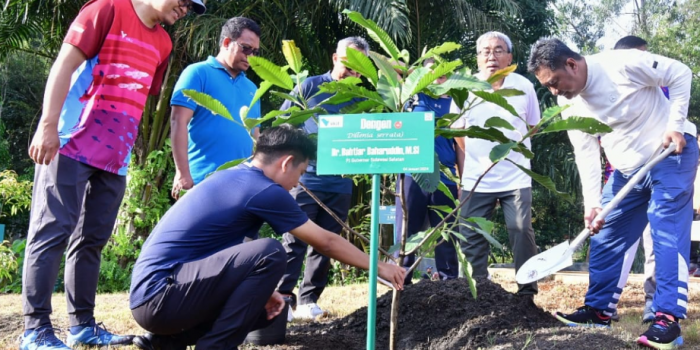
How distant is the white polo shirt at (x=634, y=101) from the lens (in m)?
3.46

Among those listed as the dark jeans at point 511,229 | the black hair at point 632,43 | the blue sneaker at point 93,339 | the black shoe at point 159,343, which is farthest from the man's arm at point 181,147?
the black hair at point 632,43

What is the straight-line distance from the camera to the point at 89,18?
3078mm

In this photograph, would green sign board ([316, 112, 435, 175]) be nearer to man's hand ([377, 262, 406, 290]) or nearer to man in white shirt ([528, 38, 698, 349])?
man's hand ([377, 262, 406, 290])

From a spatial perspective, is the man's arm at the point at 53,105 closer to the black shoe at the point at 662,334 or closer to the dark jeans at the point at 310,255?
the dark jeans at the point at 310,255

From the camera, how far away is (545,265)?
338 cm

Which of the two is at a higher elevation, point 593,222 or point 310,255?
point 593,222

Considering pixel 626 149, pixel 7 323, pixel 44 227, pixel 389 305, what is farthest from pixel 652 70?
pixel 7 323

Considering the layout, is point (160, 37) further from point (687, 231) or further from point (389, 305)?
point (687, 231)

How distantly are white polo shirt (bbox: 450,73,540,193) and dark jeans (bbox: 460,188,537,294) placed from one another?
2.6 inches

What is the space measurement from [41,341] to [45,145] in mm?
867

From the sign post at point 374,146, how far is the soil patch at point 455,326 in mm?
986

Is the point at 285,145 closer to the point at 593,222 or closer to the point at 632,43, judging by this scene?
the point at 593,222

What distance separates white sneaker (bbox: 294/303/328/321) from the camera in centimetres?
427

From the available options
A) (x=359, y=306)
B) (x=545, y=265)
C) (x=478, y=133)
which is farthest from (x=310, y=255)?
(x=478, y=133)
